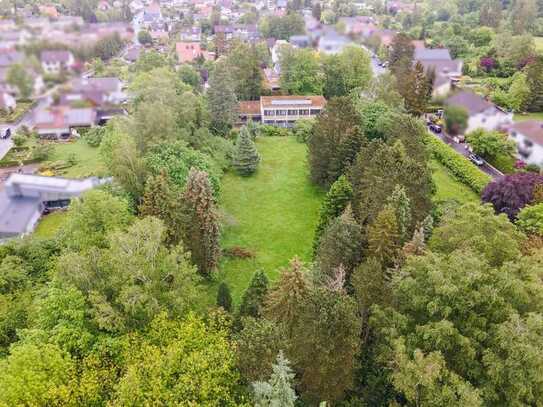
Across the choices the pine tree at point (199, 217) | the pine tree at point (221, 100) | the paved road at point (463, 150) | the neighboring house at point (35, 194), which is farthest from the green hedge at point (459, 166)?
the neighboring house at point (35, 194)

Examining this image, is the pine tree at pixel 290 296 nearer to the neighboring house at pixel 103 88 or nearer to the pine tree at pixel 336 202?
the pine tree at pixel 336 202

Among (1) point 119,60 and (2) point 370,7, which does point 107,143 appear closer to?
(1) point 119,60

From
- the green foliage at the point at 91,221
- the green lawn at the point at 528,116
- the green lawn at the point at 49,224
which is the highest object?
the green foliage at the point at 91,221

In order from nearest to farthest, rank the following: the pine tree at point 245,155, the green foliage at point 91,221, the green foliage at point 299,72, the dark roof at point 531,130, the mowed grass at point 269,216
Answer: the green foliage at point 91,221, the mowed grass at point 269,216, the dark roof at point 531,130, the pine tree at point 245,155, the green foliage at point 299,72

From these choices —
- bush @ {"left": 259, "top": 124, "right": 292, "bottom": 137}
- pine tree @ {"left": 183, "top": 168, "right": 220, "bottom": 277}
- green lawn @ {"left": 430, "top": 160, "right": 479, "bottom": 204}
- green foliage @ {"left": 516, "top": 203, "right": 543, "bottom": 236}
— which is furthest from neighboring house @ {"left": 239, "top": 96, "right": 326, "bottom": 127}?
green foliage @ {"left": 516, "top": 203, "right": 543, "bottom": 236}

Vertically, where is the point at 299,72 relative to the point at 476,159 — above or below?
above

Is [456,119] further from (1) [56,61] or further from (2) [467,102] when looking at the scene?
(1) [56,61]

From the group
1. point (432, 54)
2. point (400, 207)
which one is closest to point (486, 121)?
point (400, 207)
